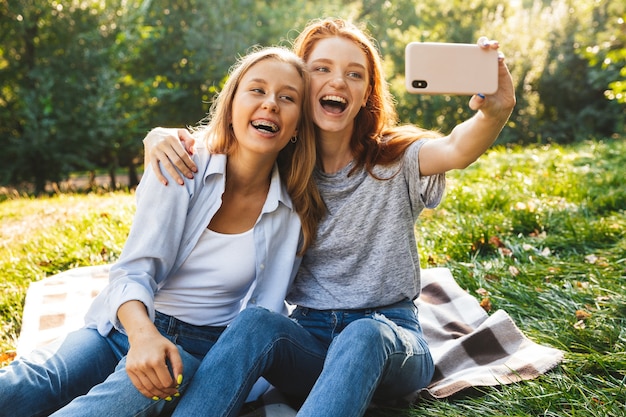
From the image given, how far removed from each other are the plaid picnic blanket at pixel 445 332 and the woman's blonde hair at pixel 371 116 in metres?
0.92

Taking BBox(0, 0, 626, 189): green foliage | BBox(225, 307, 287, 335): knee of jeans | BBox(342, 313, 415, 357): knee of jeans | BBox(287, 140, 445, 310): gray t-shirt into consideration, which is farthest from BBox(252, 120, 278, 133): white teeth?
BBox(0, 0, 626, 189): green foliage

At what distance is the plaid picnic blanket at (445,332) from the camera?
234cm

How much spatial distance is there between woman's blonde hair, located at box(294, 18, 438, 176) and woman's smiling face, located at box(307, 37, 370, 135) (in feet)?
0.17

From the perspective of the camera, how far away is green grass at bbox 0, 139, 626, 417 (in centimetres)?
221

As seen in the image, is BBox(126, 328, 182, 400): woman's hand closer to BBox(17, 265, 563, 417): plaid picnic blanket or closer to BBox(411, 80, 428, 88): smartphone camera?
BBox(17, 265, 563, 417): plaid picnic blanket

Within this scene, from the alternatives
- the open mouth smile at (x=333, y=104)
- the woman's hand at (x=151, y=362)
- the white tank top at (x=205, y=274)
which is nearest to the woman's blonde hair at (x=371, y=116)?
the open mouth smile at (x=333, y=104)

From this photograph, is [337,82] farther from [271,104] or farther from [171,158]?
[171,158]

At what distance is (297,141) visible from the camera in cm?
247

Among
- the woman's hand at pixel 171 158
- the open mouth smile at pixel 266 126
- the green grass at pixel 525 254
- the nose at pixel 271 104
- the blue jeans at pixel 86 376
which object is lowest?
the green grass at pixel 525 254

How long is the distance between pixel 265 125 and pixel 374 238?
2.05 feet

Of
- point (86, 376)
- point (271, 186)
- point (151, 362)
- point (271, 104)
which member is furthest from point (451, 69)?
point (86, 376)

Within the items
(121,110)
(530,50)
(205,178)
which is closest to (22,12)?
(121,110)

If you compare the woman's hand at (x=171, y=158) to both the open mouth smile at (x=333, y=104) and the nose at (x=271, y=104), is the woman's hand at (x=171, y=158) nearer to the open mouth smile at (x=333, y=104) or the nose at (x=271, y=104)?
the nose at (x=271, y=104)

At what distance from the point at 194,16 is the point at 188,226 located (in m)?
13.7
